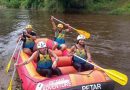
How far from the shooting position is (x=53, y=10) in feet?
130

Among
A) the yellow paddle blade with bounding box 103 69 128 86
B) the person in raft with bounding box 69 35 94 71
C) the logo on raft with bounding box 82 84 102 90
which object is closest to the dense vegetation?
the person in raft with bounding box 69 35 94 71

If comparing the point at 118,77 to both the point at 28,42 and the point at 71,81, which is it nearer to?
the point at 71,81

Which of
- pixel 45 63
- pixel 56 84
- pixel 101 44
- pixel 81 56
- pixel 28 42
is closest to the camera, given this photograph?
pixel 56 84

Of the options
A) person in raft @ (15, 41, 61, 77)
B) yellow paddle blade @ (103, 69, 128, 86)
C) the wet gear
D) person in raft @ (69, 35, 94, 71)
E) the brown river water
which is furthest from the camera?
the brown river water

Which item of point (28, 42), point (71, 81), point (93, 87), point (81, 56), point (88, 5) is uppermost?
point (81, 56)

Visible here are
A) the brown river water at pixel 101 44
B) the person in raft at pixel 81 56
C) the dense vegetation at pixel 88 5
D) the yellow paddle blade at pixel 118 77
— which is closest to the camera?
the yellow paddle blade at pixel 118 77

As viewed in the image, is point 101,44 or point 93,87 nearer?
point 93,87

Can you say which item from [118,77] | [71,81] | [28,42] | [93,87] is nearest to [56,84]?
[71,81]

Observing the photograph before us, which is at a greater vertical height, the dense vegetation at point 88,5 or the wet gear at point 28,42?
the wet gear at point 28,42

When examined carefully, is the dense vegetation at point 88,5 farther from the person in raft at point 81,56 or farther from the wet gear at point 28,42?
the person in raft at point 81,56

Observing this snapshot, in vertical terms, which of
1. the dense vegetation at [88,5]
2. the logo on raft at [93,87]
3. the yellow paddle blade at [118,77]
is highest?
the yellow paddle blade at [118,77]

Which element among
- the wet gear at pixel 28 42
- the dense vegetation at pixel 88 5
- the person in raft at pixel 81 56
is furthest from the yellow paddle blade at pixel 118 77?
the dense vegetation at pixel 88 5

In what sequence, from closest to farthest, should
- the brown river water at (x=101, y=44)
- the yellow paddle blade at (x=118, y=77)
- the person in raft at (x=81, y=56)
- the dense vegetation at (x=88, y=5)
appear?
the yellow paddle blade at (x=118, y=77)
the person in raft at (x=81, y=56)
the brown river water at (x=101, y=44)
the dense vegetation at (x=88, y=5)

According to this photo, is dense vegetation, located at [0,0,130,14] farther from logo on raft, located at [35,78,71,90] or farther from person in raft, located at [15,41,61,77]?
logo on raft, located at [35,78,71,90]
